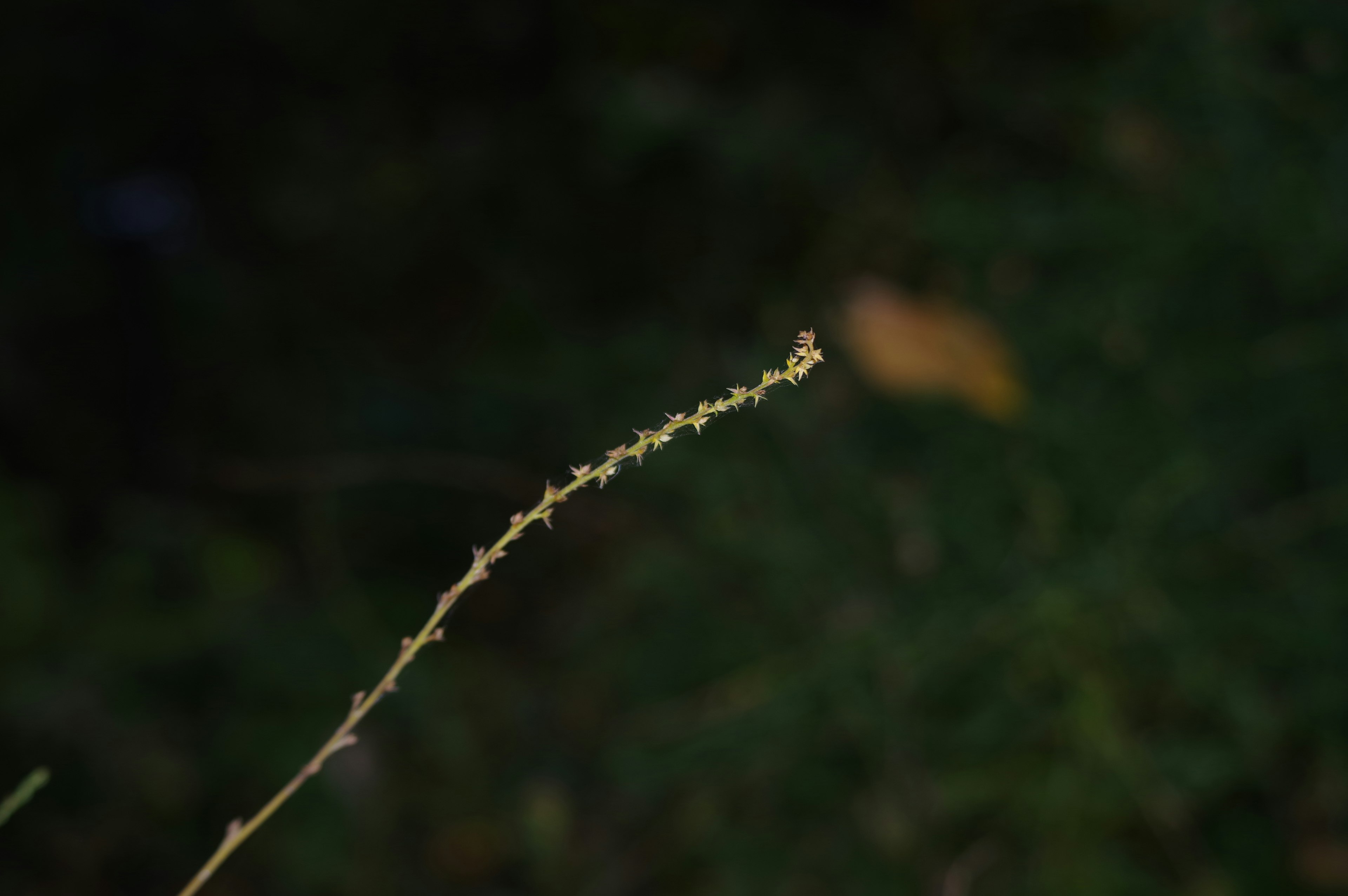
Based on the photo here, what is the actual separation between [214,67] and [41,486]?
741 millimetres

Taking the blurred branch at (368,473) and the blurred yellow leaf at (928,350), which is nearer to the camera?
the blurred yellow leaf at (928,350)

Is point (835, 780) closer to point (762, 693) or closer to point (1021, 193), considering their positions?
point (762, 693)

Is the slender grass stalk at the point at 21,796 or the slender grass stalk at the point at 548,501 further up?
the slender grass stalk at the point at 21,796

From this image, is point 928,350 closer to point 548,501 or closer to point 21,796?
point 548,501

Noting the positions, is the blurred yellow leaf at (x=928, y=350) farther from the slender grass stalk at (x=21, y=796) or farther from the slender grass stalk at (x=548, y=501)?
the slender grass stalk at (x=21, y=796)

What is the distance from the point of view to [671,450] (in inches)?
63.7

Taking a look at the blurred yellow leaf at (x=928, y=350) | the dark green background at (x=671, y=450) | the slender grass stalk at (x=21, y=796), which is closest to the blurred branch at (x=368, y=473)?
the dark green background at (x=671, y=450)

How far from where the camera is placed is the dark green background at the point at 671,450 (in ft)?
4.56

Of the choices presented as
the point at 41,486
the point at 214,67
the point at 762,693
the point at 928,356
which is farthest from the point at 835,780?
the point at 214,67

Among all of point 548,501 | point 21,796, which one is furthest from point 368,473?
point 548,501

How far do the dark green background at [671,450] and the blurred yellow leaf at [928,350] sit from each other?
0.06 meters

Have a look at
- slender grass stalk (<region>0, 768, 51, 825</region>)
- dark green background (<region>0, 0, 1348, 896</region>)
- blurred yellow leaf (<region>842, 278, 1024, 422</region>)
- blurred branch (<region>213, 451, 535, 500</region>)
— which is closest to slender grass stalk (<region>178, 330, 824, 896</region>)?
slender grass stalk (<region>0, 768, 51, 825</region>)

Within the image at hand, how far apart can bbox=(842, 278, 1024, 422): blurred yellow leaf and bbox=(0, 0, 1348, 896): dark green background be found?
55mm

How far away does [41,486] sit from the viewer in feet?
5.65
